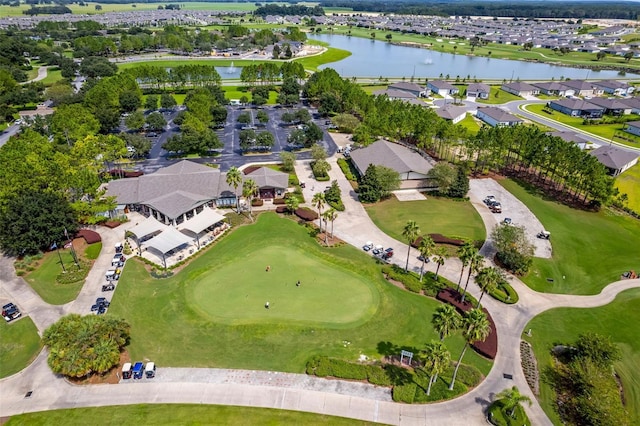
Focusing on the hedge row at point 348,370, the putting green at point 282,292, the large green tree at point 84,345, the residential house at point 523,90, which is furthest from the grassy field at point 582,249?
the residential house at point 523,90

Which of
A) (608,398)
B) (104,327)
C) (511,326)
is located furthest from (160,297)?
(608,398)

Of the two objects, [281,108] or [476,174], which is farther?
[281,108]

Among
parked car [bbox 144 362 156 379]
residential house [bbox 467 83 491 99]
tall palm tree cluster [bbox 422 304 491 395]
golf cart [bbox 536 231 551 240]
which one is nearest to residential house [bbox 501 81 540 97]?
residential house [bbox 467 83 491 99]

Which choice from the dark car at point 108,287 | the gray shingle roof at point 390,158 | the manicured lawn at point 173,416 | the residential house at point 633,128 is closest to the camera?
the manicured lawn at point 173,416

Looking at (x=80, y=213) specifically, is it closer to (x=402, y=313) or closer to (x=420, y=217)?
(x=402, y=313)

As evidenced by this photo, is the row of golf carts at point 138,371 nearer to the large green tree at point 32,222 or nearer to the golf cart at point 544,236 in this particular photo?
the large green tree at point 32,222

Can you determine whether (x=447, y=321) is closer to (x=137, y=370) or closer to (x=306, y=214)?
(x=137, y=370)
